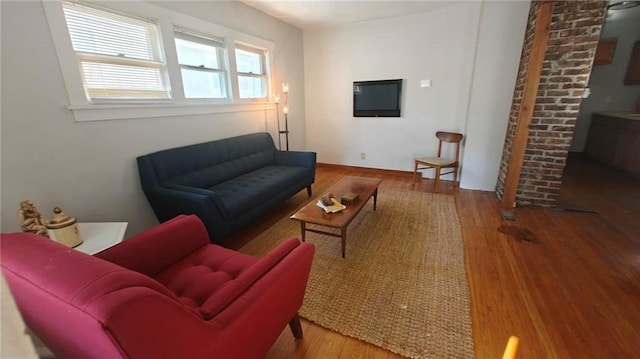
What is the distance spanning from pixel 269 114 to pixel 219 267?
3049 millimetres

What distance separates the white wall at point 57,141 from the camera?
5.51 feet

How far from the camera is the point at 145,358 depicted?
688mm

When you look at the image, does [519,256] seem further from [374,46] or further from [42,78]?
[42,78]

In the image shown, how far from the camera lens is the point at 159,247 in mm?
1444

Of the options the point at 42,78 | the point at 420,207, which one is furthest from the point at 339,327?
the point at 42,78

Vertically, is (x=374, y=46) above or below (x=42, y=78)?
above

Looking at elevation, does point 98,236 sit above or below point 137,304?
below

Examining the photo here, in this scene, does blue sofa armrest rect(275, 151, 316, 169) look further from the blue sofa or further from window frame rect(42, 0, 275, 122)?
window frame rect(42, 0, 275, 122)

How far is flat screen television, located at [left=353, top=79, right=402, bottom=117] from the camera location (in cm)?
430

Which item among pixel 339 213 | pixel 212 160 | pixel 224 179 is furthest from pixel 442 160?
pixel 212 160

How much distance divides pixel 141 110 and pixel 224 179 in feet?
3.30

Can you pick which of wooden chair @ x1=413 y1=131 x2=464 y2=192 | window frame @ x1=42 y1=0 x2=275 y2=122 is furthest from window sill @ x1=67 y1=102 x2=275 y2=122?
wooden chair @ x1=413 y1=131 x2=464 y2=192

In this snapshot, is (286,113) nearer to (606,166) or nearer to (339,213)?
(339,213)

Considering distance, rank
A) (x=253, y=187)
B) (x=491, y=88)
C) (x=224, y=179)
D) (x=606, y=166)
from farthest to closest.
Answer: (x=606, y=166) → (x=491, y=88) → (x=224, y=179) → (x=253, y=187)
